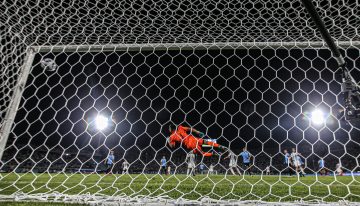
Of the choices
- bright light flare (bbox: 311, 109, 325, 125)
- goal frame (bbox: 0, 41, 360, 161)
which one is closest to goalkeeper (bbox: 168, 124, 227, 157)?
goal frame (bbox: 0, 41, 360, 161)

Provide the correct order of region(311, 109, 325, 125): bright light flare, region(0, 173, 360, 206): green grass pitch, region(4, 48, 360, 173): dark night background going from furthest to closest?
1. region(311, 109, 325, 125): bright light flare
2. region(4, 48, 360, 173): dark night background
3. region(0, 173, 360, 206): green grass pitch

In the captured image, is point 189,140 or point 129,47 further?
point 189,140

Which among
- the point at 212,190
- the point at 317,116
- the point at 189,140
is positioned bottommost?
the point at 212,190

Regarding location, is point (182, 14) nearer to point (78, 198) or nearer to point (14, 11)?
point (14, 11)

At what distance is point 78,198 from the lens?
4.90 ft

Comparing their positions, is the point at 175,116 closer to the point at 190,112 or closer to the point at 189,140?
the point at 190,112

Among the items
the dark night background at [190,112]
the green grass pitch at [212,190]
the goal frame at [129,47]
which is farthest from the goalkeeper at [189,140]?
the goal frame at [129,47]

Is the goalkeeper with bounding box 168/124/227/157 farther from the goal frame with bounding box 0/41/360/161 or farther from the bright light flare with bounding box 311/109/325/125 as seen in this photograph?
the bright light flare with bounding box 311/109/325/125

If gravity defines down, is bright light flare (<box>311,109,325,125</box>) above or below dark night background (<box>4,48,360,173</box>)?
above

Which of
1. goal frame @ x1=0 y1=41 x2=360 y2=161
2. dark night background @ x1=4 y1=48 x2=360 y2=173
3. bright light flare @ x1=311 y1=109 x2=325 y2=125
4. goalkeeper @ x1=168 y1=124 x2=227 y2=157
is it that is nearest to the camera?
goal frame @ x1=0 y1=41 x2=360 y2=161

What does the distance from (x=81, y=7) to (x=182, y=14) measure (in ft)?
3.38

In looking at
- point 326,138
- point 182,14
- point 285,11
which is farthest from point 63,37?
point 326,138

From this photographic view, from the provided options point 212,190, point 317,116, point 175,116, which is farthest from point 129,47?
point 317,116

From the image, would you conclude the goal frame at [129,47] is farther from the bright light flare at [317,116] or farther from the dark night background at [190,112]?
the bright light flare at [317,116]
